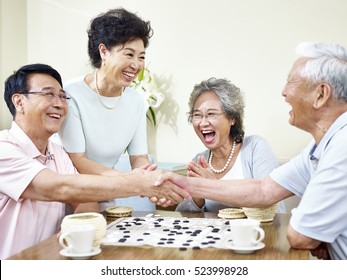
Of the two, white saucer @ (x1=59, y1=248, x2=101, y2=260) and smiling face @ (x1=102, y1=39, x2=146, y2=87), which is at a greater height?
smiling face @ (x1=102, y1=39, x2=146, y2=87)

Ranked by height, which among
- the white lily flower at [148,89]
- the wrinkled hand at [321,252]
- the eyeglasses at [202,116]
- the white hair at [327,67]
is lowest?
the wrinkled hand at [321,252]

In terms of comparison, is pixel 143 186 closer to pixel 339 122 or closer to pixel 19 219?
pixel 19 219

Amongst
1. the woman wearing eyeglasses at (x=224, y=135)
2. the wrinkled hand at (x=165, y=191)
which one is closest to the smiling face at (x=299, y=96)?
the wrinkled hand at (x=165, y=191)

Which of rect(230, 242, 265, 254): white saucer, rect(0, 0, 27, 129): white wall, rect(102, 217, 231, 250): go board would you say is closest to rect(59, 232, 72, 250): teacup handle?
rect(102, 217, 231, 250): go board

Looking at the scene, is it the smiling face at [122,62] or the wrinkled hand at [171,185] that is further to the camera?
the smiling face at [122,62]

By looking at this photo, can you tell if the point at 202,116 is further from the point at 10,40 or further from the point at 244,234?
the point at 10,40

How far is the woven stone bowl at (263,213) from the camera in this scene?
1.71m

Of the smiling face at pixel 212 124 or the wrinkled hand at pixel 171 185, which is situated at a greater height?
the smiling face at pixel 212 124

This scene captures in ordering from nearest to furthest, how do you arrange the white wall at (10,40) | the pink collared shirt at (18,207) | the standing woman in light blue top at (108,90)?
the pink collared shirt at (18,207) < the standing woman in light blue top at (108,90) < the white wall at (10,40)

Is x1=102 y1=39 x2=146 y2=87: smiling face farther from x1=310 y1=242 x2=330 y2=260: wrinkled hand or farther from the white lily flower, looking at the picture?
x1=310 y1=242 x2=330 y2=260: wrinkled hand

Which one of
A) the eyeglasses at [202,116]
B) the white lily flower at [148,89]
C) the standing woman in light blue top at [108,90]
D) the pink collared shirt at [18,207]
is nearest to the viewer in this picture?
the pink collared shirt at [18,207]

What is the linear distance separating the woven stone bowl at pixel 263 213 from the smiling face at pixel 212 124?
65 cm

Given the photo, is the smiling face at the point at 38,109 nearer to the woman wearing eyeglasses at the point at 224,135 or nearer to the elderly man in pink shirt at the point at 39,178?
the elderly man in pink shirt at the point at 39,178

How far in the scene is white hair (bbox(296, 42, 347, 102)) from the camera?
1.40 meters
